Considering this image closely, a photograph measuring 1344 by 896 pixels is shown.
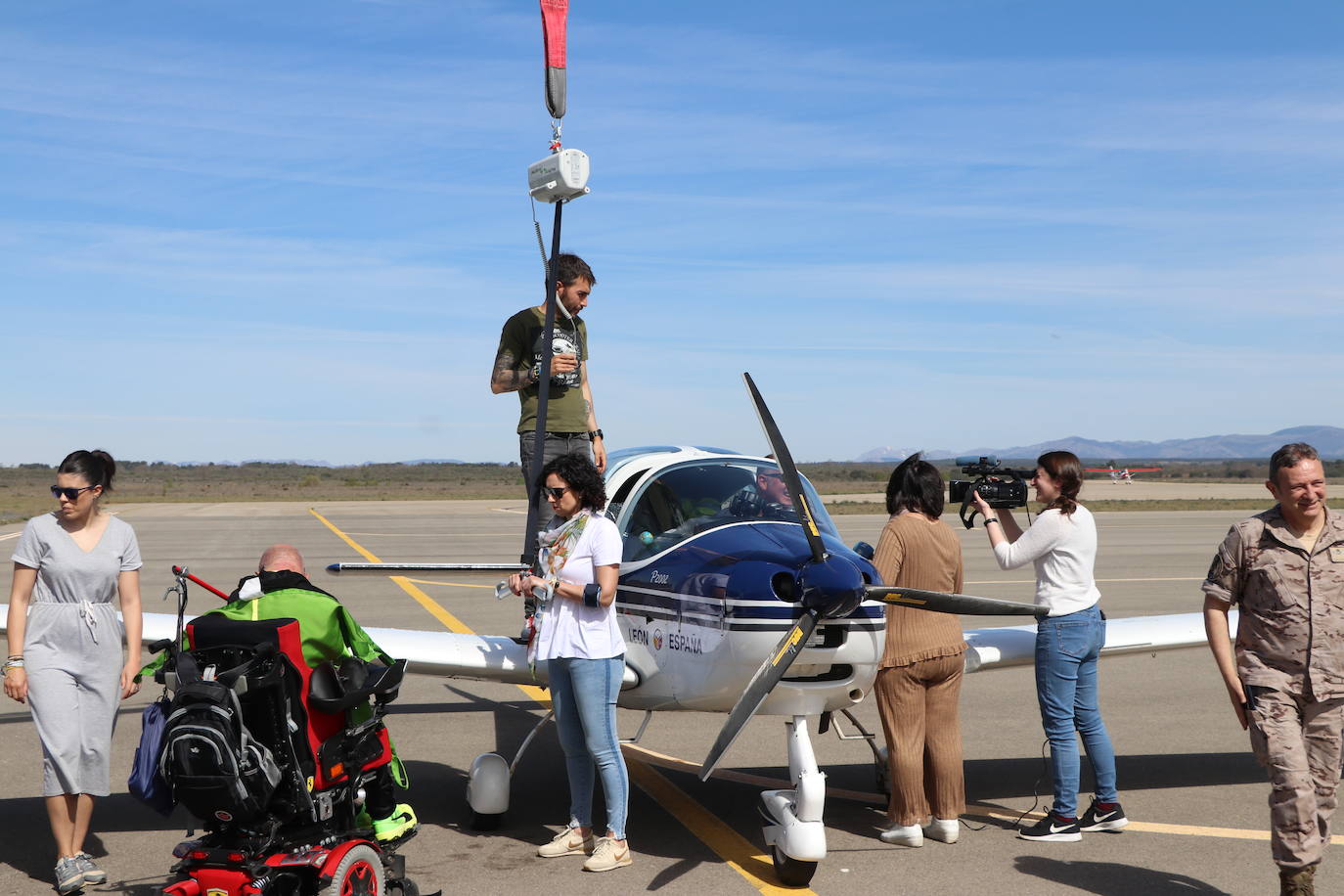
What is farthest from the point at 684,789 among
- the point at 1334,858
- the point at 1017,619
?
the point at 1017,619

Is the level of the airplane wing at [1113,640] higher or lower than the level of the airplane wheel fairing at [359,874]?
higher

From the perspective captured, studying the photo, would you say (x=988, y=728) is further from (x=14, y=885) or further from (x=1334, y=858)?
(x=14, y=885)

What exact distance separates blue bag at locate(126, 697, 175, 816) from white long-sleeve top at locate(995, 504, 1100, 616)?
151 inches

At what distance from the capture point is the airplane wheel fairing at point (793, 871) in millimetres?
5133

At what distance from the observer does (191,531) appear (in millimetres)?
32500

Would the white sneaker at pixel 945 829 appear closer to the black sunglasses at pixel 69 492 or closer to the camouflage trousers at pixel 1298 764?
the camouflage trousers at pixel 1298 764

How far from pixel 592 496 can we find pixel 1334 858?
370 centimetres

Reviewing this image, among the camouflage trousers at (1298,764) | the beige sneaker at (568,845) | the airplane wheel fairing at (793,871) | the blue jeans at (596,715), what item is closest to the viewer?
the camouflage trousers at (1298,764)

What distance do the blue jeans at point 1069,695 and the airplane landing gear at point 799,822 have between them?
1342 mm

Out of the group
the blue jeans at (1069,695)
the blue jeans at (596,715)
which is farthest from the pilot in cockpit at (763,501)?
the blue jeans at (1069,695)

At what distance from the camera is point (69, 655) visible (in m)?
5.17

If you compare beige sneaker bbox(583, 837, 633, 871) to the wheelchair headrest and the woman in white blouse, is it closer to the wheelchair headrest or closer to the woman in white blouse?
the woman in white blouse

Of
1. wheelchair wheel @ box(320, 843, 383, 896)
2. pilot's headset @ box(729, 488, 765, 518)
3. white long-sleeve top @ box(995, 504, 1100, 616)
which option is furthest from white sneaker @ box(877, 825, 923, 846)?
wheelchair wheel @ box(320, 843, 383, 896)

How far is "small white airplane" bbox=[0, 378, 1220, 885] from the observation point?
514 centimetres
